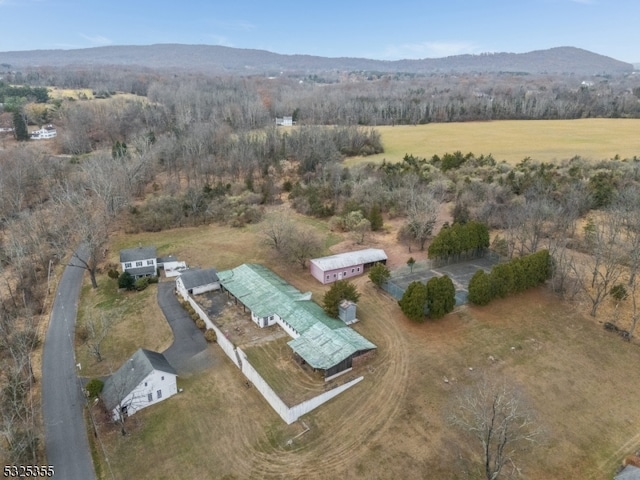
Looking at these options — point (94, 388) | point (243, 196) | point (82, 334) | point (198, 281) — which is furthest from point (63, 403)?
point (243, 196)

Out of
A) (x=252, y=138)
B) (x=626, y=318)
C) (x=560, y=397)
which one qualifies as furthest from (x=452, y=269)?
(x=252, y=138)

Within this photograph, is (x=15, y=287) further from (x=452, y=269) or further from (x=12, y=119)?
(x=12, y=119)

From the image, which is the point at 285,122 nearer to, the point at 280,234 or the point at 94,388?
the point at 280,234

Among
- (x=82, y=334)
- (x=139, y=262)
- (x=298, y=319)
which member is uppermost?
(x=298, y=319)

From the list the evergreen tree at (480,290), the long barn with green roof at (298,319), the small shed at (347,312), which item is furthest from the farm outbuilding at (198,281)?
the evergreen tree at (480,290)

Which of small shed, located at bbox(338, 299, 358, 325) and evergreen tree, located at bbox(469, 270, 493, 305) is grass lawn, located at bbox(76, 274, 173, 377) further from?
evergreen tree, located at bbox(469, 270, 493, 305)

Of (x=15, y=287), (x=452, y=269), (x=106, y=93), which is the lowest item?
(x=15, y=287)
